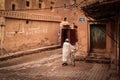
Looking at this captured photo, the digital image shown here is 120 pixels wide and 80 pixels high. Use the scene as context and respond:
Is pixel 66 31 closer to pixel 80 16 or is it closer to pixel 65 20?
pixel 65 20

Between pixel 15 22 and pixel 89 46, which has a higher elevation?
pixel 15 22

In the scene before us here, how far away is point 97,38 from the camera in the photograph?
41.8ft

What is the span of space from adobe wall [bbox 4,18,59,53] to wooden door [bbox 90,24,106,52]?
6713 mm

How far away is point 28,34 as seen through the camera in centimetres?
1825

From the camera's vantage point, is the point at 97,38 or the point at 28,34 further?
the point at 28,34

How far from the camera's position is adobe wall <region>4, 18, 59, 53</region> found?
53.1 ft

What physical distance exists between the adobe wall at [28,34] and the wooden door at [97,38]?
671cm

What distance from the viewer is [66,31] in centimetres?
2280

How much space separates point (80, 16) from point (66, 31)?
971cm

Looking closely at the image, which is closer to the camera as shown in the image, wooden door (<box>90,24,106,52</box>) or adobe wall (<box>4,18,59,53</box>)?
wooden door (<box>90,24,106,52</box>)

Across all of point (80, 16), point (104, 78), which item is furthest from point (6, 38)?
point (104, 78)

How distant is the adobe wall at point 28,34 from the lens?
16172 mm

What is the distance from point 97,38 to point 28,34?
297 inches

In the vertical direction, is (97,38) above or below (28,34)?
below
